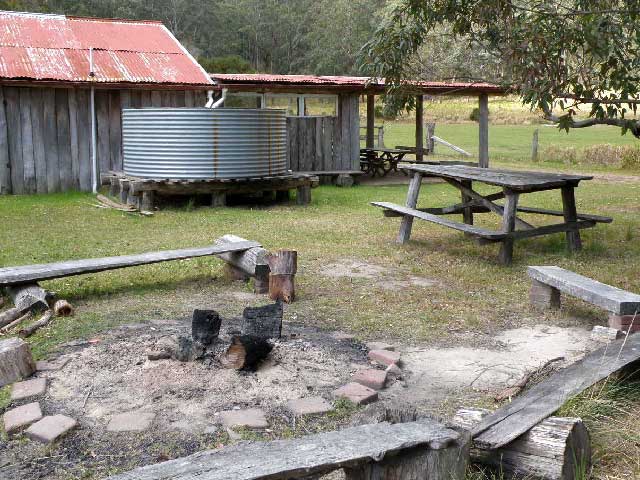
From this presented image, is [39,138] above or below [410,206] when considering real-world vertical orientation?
above

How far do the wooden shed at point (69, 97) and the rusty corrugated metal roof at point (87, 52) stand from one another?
2cm

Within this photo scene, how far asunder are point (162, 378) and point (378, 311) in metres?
2.49

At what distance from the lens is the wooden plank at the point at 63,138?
1533 cm

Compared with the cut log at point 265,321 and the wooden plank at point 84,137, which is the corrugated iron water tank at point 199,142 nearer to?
the wooden plank at point 84,137

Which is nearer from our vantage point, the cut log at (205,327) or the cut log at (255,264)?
the cut log at (205,327)

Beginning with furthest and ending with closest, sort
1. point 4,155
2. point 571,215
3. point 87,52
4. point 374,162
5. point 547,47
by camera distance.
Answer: point 374,162 < point 87,52 < point 4,155 < point 571,215 < point 547,47

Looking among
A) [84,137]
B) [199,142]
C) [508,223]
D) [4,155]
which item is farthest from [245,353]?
[84,137]

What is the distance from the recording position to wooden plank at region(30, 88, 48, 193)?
49.6 ft

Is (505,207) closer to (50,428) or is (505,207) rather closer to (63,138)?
(50,428)

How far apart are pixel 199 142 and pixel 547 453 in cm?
1044

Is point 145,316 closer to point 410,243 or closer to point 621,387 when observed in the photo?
point 621,387

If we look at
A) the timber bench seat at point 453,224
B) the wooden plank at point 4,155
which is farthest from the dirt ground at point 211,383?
the wooden plank at point 4,155

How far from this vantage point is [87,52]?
53.6ft

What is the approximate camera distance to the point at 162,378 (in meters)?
4.72
